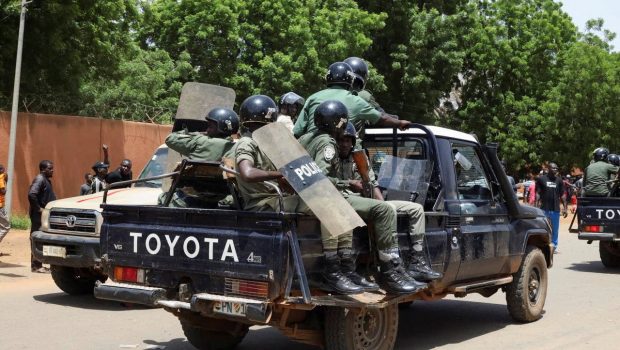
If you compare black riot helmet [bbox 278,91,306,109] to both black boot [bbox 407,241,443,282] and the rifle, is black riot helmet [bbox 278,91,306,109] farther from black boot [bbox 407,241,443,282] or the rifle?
black boot [bbox 407,241,443,282]

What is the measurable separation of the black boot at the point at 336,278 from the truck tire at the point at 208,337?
1.41 meters

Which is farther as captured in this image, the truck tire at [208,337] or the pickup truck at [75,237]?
the pickup truck at [75,237]

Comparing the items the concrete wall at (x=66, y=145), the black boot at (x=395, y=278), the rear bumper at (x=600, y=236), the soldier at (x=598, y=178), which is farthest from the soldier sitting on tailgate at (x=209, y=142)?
the concrete wall at (x=66, y=145)

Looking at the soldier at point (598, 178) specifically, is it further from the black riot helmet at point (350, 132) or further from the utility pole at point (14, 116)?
the utility pole at point (14, 116)

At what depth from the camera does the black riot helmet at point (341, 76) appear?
7.02m

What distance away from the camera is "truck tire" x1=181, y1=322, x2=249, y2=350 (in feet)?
23.0

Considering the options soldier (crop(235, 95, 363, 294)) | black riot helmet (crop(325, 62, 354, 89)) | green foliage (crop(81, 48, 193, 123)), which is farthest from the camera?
green foliage (crop(81, 48, 193, 123))

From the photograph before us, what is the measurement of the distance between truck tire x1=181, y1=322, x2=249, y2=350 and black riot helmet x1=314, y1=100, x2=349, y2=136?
77.7 inches

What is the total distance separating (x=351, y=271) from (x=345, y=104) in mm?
1604

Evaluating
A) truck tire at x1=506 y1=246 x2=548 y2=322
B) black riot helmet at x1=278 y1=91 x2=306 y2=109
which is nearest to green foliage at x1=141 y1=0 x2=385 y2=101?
black riot helmet at x1=278 y1=91 x2=306 y2=109

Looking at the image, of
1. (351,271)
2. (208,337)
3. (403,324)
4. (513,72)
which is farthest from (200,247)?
(513,72)

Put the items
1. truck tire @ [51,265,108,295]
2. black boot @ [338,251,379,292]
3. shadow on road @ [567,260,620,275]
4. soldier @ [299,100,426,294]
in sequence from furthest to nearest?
shadow on road @ [567,260,620,275] → truck tire @ [51,265,108,295] → soldier @ [299,100,426,294] → black boot @ [338,251,379,292]

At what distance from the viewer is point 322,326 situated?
6.21 m

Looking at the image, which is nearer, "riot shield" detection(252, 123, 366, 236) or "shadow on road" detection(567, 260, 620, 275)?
"riot shield" detection(252, 123, 366, 236)
